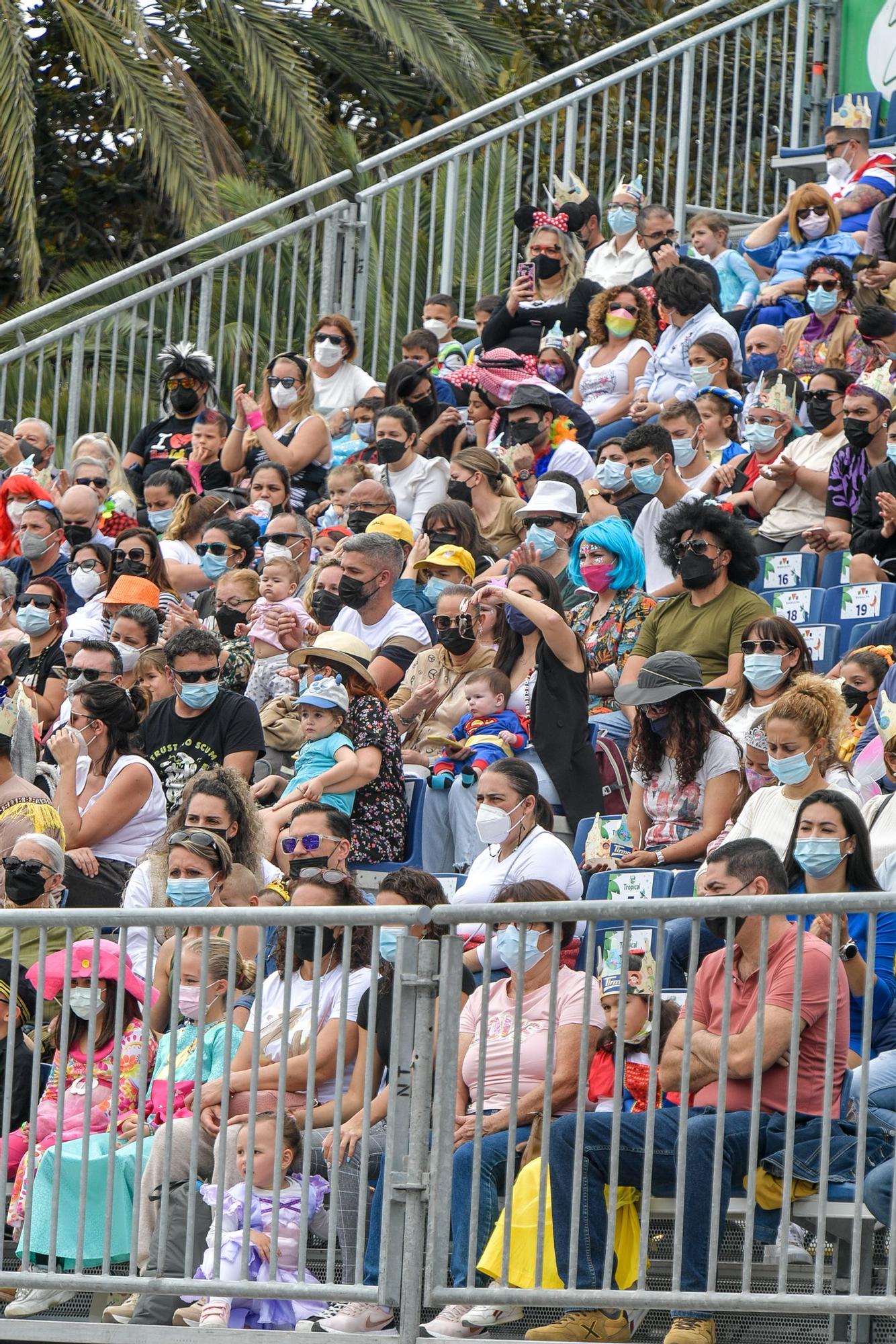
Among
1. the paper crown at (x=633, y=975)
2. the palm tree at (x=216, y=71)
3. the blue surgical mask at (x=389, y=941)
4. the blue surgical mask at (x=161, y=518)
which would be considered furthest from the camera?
the palm tree at (x=216, y=71)

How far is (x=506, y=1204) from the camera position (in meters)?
5.59

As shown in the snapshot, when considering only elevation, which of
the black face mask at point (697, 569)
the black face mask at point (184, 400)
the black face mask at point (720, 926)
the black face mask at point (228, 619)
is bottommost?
the black face mask at point (228, 619)

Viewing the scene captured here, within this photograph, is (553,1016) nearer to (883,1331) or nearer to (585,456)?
(883,1331)

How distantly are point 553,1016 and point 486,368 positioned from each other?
859cm

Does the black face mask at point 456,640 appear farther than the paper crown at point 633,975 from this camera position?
Yes

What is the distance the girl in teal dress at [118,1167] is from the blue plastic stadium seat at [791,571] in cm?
504

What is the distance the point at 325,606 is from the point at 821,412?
8.63ft

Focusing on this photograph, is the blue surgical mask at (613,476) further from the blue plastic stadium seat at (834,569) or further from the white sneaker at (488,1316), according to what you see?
the white sneaker at (488,1316)

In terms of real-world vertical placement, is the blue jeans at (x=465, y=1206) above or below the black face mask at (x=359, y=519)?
below

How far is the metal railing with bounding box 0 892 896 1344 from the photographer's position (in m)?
5.46

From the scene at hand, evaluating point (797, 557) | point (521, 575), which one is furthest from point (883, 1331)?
point (797, 557)

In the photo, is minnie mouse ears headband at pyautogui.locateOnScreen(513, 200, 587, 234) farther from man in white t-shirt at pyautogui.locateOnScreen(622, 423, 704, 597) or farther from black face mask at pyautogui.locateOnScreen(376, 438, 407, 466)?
man in white t-shirt at pyautogui.locateOnScreen(622, 423, 704, 597)

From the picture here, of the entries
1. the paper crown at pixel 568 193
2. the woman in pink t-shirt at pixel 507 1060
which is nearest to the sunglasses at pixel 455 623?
the woman in pink t-shirt at pixel 507 1060

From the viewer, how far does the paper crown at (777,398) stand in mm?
11781
